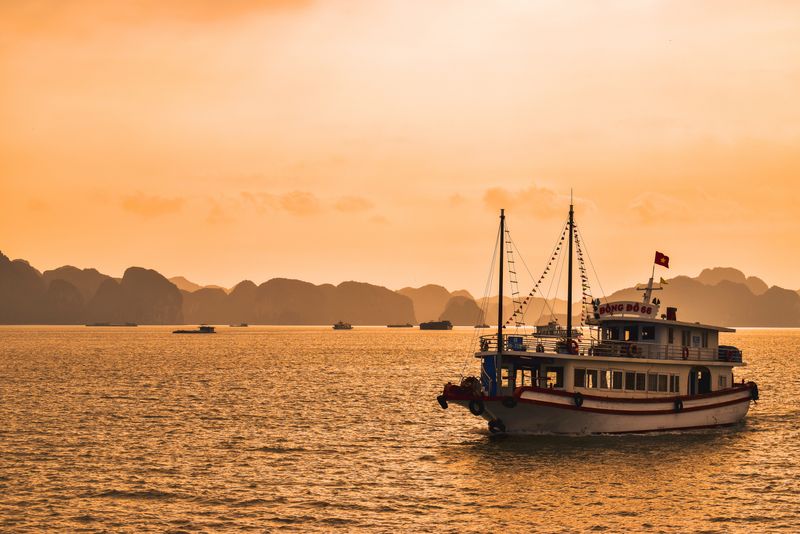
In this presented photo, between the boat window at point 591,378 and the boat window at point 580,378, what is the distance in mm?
225

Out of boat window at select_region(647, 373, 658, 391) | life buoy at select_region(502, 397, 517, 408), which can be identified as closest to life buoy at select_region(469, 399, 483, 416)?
life buoy at select_region(502, 397, 517, 408)

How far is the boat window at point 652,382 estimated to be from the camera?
2172 inches

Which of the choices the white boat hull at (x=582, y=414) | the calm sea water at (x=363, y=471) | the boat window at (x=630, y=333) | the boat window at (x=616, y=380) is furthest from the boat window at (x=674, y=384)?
the boat window at (x=616, y=380)

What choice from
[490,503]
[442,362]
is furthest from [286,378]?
[490,503]

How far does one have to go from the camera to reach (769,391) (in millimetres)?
93062

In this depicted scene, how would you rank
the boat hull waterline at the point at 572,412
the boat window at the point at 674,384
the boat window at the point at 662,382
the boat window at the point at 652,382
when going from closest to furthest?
the boat hull waterline at the point at 572,412, the boat window at the point at 652,382, the boat window at the point at 662,382, the boat window at the point at 674,384

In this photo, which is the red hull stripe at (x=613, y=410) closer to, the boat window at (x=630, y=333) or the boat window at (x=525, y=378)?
the boat window at (x=525, y=378)

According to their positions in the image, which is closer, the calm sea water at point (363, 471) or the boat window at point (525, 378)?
the calm sea water at point (363, 471)

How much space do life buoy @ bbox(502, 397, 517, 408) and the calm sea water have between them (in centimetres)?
247

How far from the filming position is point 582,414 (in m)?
51.2

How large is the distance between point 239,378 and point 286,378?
5.90 m

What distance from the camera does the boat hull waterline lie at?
5038cm

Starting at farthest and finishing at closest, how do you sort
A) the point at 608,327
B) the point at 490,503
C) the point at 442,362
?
the point at 442,362 < the point at 608,327 < the point at 490,503

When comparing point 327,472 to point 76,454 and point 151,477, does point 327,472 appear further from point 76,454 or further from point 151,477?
point 76,454
